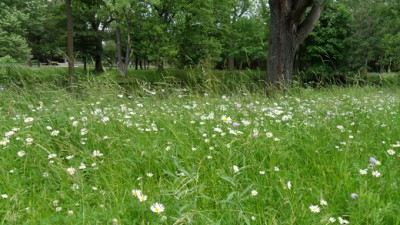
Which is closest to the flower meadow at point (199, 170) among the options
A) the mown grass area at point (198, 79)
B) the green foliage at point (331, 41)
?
the mown grass area at point (198, 79)

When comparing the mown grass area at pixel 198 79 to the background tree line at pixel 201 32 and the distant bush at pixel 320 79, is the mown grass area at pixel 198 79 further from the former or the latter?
the background tree line at pixel 201 32

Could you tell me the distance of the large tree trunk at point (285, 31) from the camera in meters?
7.01

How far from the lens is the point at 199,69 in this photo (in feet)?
14.2

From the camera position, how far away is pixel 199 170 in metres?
2.09

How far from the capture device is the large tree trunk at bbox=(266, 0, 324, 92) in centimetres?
701

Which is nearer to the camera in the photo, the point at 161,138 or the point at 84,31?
the point at 161,138

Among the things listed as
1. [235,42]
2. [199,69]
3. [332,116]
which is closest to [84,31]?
[235,42]

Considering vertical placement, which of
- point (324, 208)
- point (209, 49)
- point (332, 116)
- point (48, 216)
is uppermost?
point (209, 49)

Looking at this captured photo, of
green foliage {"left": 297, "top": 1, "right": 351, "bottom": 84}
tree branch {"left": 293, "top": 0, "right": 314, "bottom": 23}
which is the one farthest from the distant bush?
tree branch {"left": 293, "top": 0, "right": 314, "bottom": 23}

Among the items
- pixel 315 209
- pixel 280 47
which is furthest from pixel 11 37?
pixel 315 209

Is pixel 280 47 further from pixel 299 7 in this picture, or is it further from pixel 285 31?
pixel 299 7

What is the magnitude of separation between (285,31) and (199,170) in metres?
6.11

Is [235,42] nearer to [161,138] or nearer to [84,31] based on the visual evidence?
[84,31]

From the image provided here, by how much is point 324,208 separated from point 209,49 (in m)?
23.4
